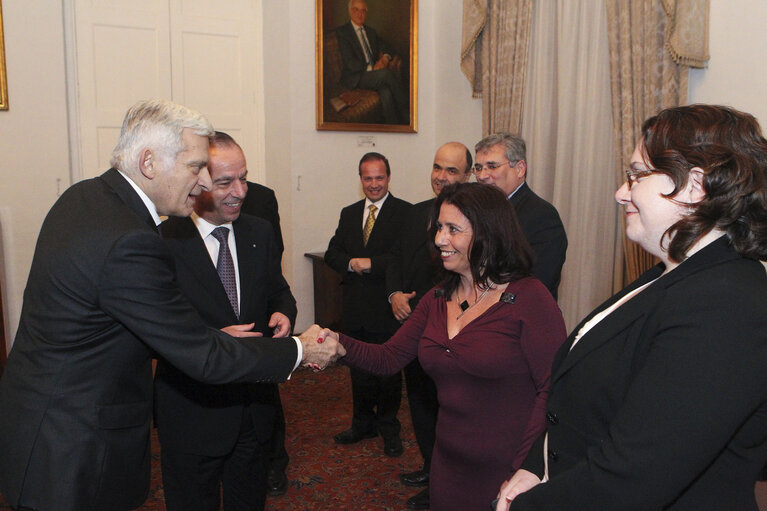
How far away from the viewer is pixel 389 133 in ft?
23.5

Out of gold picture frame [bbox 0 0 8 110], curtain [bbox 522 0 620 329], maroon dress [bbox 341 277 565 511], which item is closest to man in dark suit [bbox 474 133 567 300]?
maroon dress [bbox 341 277 565 511]

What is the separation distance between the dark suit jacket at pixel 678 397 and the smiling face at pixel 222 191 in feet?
5.51

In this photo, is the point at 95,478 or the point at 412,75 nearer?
the point at 95,478

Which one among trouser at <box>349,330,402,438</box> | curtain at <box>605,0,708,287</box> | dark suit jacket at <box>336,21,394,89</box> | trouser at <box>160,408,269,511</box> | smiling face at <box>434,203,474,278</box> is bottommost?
trouser at <box>349,330,402,438</box>

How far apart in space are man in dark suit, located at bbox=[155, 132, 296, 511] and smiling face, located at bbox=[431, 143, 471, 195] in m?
1.71

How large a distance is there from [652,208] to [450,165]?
9.69ft

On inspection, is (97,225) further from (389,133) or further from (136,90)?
(389,133)

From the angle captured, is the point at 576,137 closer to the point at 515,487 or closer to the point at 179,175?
the point at 179,175

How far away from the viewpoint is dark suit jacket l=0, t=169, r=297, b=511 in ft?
6.15

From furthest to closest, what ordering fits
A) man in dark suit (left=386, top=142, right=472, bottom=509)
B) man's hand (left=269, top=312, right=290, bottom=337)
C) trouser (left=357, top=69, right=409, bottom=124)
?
trouser (left=357, top=69, right=409, bottom=124), man in dark suit (left=386, top=142, right=472, bottom=509), man's hand (left=269, top=312, right=290, bottom=337)

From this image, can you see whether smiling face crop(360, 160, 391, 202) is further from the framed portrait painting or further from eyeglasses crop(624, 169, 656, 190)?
eyeglasses crop(624, 169, 656, 190)

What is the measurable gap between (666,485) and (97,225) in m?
1.64

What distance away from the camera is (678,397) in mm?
1207

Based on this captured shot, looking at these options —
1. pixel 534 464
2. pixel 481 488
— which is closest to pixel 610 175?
pixel 481 488
